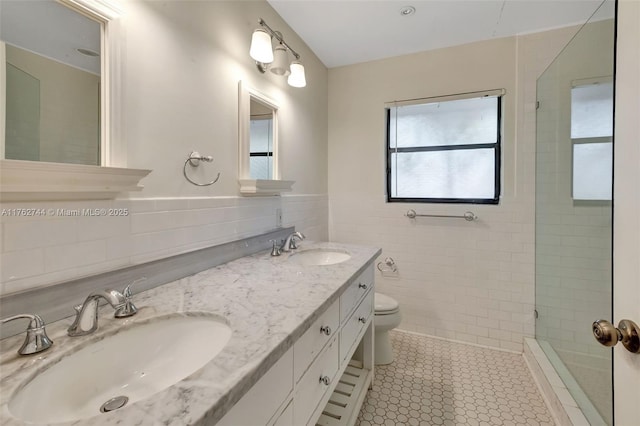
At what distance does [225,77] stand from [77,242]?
1007 millimetres

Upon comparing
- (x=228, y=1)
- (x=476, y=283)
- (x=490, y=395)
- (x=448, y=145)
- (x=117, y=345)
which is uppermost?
(x=228, y=1)

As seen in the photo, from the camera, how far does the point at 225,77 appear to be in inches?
56.7

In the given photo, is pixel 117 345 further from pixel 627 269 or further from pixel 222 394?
pixel 627 269

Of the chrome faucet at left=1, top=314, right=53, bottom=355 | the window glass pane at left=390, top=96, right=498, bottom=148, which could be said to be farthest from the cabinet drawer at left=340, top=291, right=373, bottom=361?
the window glass pane at left=390, top=96, right=498, bottom=148

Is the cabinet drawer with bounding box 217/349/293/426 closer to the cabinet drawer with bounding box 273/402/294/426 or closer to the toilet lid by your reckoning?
the cabinet drawer with bounding box 273/402/294/426

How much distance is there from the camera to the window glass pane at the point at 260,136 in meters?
1.65

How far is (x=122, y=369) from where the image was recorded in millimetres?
713

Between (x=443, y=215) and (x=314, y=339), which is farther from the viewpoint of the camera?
(x=443, y=215)

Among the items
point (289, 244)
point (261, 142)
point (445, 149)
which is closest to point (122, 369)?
point (289, 244)

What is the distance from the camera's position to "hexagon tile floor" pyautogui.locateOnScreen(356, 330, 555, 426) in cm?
154

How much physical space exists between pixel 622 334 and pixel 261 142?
165 cm

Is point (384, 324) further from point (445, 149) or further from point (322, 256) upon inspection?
point (445, 149)

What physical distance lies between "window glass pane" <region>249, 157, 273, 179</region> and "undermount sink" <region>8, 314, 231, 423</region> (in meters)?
0.99

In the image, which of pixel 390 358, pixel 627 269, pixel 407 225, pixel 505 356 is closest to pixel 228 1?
pixel 627 269
